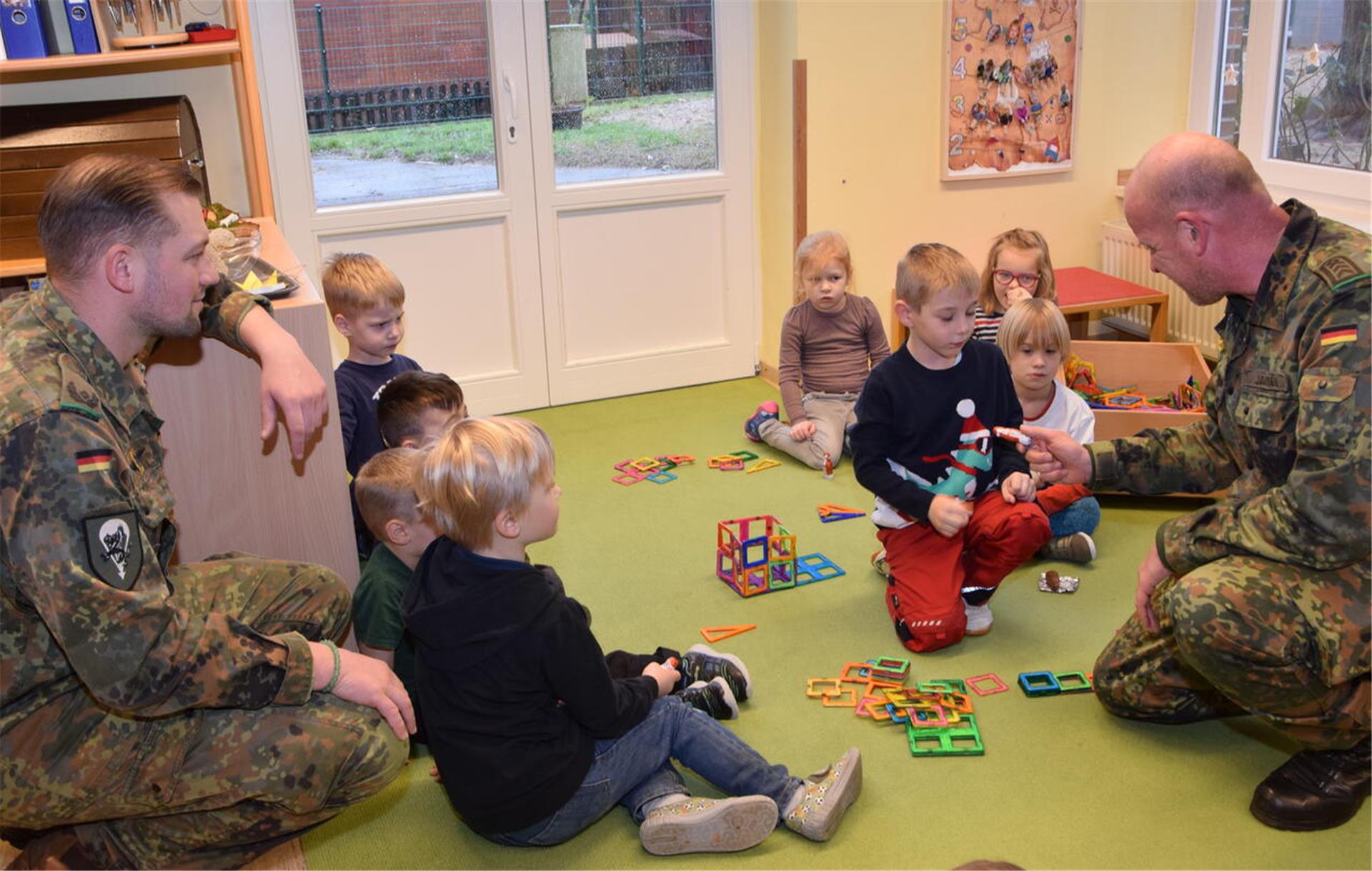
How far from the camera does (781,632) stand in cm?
301

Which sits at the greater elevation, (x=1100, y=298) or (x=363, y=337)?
(x=363, y=337)

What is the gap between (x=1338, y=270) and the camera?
2154 millimetres

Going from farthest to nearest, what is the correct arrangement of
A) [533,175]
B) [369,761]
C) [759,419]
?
[533,175]
[759,419]
[369,761]

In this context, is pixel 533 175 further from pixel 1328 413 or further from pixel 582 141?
pixel 1328 413

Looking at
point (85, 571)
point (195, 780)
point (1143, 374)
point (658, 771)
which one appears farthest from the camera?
point (1143, 374)

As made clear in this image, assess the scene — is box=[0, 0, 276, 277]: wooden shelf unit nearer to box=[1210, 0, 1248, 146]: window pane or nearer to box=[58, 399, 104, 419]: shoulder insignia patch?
box=[58, 399, 104, 419]: shoulder insignia patch

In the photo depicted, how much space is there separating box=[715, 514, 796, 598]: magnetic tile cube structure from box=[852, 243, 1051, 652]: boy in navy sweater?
0.33 metres

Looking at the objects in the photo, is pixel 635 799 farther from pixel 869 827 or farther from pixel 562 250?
pixel 562 250

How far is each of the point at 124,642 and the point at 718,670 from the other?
4.17 feet

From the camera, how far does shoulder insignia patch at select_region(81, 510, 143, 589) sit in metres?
1.77

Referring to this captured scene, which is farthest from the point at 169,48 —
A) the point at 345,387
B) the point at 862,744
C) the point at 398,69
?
the point at 862,744

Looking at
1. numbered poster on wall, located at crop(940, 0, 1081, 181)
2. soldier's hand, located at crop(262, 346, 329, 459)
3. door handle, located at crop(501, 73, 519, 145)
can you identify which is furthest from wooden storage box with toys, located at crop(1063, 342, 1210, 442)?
soldier's hand, located at crop(262, 346, 329, 459)

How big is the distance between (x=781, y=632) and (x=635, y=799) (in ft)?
2.73

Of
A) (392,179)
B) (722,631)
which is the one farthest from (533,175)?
(722,631)
